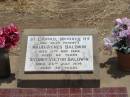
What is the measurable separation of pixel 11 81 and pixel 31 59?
0.35 meters

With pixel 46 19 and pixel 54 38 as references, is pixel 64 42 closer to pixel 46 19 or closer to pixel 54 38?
pixel 54 38

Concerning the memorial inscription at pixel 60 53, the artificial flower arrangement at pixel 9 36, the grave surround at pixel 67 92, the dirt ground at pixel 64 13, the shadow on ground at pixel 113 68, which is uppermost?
the dirt ground at pixel 64 13

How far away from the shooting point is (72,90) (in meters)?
5.50

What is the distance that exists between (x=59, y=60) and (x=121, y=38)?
75 cm

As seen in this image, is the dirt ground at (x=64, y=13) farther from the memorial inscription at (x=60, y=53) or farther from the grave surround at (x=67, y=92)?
the grave surround at (x=67, y=92)

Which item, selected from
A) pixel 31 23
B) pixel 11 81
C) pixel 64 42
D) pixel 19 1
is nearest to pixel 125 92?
pixel 64 42

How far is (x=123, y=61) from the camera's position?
228 inches

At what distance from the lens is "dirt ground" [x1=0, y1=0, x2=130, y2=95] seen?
786 centimetres

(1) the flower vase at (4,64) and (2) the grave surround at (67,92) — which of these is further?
(1) the flower vase at (4,64)

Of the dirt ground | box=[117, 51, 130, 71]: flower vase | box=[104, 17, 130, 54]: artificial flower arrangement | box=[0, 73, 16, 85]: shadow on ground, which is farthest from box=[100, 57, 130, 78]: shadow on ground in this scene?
the dirt ground

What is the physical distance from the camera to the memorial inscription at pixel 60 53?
18.5 feet

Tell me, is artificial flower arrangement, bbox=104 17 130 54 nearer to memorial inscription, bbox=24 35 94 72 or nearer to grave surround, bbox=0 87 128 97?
memorial inscription, bbox=24 35 94 72

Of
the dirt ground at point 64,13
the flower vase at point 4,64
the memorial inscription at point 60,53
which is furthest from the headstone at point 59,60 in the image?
the dirt ground at point 64,13

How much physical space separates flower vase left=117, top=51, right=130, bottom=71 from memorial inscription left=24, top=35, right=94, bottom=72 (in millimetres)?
348
